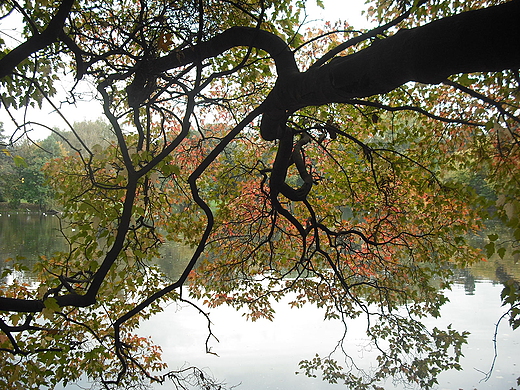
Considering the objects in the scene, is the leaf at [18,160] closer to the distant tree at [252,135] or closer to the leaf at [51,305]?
the distant tree at [252,135]

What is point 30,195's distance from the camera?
3466 centimetres

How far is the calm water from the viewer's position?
7371 millimetres

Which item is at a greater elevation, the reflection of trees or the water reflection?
the reflection of trees

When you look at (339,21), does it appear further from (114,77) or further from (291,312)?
(291,312)

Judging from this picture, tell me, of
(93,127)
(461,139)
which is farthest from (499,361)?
(93,127)

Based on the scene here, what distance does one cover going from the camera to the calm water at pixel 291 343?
7371 millimetres

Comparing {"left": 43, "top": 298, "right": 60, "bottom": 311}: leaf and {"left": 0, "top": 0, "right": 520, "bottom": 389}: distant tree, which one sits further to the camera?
{"left": 43, "top": 298, "right": 60, "bottom": 311}: leaf

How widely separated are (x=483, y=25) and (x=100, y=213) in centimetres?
233

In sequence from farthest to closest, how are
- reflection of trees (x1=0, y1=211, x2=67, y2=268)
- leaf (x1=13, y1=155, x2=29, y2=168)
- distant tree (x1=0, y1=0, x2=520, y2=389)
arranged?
reflection of trees (x1=0, y1=211, x2=67, y2=268)
leaf (x1=13, y1=155, x2=29, y2=168)
distant tree (x1=0, y1=0, x2=520, y2=389)

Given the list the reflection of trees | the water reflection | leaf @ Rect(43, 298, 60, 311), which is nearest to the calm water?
the water reflection

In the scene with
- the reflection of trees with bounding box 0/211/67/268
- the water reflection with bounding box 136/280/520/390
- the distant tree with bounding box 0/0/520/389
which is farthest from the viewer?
the reflection of trees with bounding box 0/211/67/268

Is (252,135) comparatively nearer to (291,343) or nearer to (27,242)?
(291,343)

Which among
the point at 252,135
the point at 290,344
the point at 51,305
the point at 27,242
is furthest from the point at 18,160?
the point at 27,242

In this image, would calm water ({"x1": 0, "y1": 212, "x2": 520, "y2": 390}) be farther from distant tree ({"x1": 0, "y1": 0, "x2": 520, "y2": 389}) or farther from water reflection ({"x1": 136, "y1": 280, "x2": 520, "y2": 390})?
distant tree ({"x1": 0, "y1": 0, "x2": 520, "y2": 389})
